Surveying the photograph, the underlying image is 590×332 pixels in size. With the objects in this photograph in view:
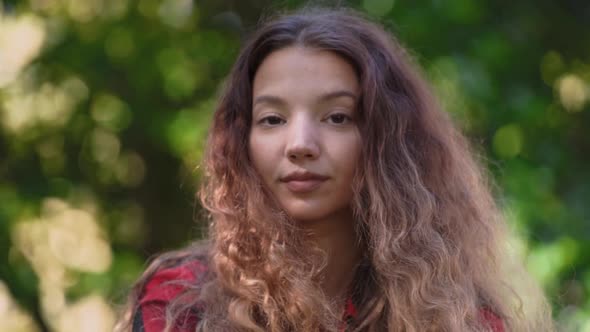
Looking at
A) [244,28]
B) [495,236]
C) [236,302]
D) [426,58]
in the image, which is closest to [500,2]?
[426,58]

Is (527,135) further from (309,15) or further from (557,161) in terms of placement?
(309,15)

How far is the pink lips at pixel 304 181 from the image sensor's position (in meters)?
2.11

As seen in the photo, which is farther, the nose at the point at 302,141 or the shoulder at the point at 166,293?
the shoulder at the point at 166,293

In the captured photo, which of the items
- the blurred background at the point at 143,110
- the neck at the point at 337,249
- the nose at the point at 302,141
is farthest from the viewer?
the blurred background at the point at 143,110

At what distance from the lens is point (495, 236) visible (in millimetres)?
2473

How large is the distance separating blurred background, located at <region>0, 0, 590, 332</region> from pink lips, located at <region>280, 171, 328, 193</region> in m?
1.01

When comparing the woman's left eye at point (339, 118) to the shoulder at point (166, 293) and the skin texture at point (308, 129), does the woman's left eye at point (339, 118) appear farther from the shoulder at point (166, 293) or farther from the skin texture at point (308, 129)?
the shoulder at point (166, 293)

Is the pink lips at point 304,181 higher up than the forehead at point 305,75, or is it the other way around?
the forehead at point 305,75

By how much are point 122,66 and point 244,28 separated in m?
0.41

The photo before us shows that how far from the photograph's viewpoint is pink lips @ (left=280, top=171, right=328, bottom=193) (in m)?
2.11

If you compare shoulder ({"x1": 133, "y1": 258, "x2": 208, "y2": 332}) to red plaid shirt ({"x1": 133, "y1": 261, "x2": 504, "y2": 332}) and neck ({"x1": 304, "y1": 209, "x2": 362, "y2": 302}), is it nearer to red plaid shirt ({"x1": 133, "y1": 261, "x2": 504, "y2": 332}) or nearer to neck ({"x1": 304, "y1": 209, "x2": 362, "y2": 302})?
red plaid shirt ({"x1": 133, "y1": 261, "x2": 504, "y2": 332})

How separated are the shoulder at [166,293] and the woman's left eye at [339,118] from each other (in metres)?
0.48

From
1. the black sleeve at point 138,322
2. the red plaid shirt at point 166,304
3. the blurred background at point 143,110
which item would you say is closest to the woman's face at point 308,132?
the red plaid shirt at point 166,304

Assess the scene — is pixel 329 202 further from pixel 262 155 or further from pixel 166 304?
pixel 166 304
